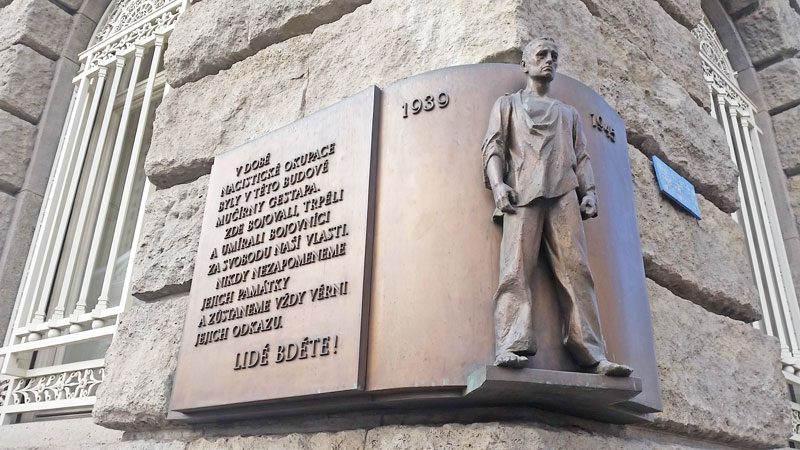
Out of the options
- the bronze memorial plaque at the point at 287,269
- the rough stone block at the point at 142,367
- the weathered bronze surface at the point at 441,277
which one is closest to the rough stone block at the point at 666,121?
the weathered bronze surface at the point at 441,277

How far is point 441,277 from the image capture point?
1891mm

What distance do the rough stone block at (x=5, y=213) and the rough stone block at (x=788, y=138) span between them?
6287 millimetres

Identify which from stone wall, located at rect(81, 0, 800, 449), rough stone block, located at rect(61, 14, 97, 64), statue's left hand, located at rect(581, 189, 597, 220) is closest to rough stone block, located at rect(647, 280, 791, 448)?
stone wall, located at rect(81, 0, 800, 449)

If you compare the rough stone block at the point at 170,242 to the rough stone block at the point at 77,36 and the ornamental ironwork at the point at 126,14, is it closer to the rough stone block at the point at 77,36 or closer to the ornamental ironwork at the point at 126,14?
the ornamental ironwork at the point at 126,14

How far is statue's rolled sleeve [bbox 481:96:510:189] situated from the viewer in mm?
1915

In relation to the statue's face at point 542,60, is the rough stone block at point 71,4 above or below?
above

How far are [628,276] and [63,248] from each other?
3.90m

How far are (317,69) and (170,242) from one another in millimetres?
1056

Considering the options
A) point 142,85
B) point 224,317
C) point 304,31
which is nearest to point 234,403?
point 224,317

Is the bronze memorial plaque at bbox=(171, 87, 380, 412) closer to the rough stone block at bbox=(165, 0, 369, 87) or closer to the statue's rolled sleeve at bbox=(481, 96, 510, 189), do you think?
the statue's rolled sleeve at bbox=(481, 96, 510, 189)

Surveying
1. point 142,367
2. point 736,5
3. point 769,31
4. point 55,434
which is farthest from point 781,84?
point 55,434

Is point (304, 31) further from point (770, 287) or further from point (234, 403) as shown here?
point (770, 287)

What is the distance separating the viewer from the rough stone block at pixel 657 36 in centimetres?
309

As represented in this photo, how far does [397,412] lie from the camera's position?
1971 millimetres
